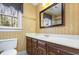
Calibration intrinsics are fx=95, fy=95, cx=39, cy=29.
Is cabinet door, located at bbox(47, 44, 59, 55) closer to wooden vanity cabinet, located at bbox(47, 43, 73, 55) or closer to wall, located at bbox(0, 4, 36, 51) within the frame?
wooden vanity cabinet, located at bbox(47, 43, 73, 55)

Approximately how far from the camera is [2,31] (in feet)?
3.37

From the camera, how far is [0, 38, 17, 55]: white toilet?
1032 millimetres

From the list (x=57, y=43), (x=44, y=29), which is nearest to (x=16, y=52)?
(x=57, y=43)

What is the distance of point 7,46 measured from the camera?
1046 mm

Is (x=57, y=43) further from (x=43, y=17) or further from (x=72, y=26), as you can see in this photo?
(x=43, y=17)

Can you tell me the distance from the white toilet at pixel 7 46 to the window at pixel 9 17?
0.13 metres

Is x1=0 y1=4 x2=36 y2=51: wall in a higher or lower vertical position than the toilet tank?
higher

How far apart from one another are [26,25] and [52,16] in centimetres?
38

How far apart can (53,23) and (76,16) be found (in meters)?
0.37

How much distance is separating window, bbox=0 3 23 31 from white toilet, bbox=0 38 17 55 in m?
0.13

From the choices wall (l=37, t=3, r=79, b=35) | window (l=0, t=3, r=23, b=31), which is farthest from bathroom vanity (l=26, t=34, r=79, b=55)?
window (l=0, t=3, r=23, b=31)

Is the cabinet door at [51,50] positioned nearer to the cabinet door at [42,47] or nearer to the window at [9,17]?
the cabinet door at [42,47]

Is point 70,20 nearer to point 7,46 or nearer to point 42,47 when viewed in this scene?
point 42,47

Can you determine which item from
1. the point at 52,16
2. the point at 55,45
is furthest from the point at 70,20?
the point at 55,45
